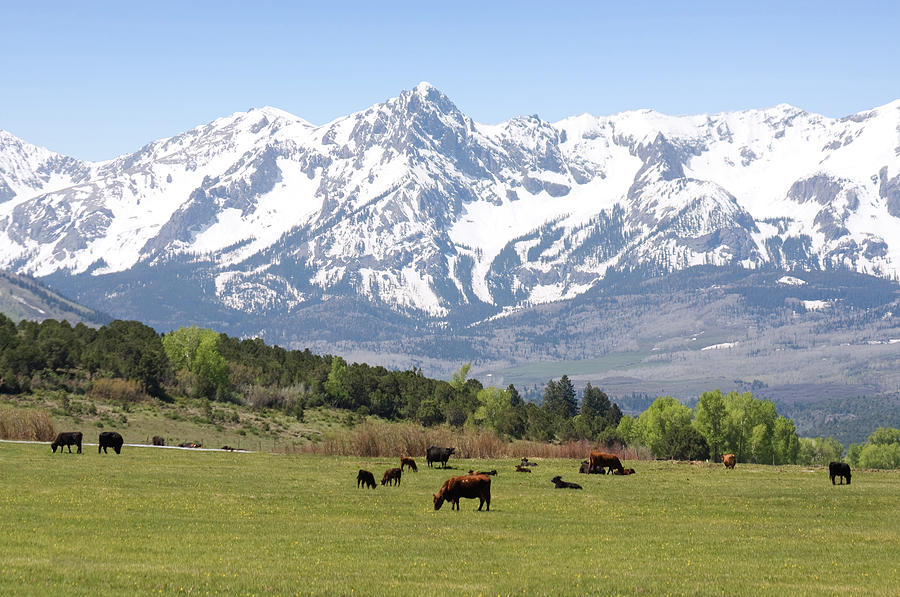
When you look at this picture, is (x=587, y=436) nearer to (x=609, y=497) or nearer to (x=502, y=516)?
(x=609, y=497)

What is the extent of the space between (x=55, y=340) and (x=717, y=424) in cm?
8937

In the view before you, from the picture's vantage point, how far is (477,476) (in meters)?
50.0

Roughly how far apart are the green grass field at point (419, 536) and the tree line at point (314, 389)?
232 ft

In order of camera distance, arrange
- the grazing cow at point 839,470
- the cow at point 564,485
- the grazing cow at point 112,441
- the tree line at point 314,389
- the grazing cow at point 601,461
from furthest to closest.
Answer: the tree line at point 314,389, the grazing cow at point 112,441, the grazing cow at point 601,461, the grazing cow at point 839,470, the cow at point 564,485

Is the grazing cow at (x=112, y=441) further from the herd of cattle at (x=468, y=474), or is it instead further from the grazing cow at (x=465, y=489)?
the grazing cow at (x=465, y=489)

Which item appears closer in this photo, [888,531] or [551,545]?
[551,545]

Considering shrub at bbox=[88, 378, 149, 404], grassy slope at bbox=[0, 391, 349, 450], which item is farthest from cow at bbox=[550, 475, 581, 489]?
shrub at bbox=[88, 378, 149, 404]

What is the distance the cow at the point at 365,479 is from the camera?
5909 cm

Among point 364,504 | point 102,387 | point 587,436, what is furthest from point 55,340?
point 364,504

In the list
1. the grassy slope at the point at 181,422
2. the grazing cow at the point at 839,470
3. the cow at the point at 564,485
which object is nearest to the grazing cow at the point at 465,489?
the cow at the point at 564,485

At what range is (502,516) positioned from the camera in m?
47.6

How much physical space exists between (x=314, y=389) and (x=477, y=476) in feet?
364

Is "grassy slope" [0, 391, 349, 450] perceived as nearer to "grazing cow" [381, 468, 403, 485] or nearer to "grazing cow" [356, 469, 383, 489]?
"grazing cow" [381, 468, 403, 485]

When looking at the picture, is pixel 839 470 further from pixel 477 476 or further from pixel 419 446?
pixel 419 446
